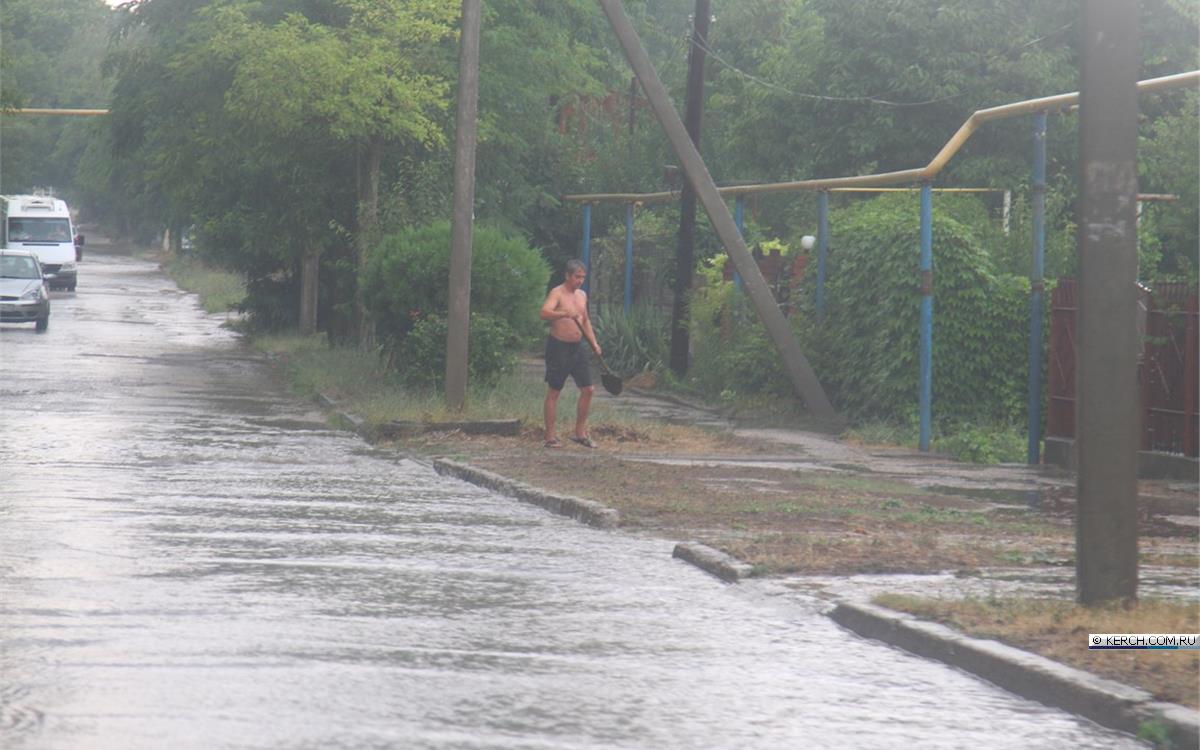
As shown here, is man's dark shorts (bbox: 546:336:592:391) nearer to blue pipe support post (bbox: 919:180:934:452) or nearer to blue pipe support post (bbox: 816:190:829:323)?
blue pipe support post (bbox: 919:180:934:452)

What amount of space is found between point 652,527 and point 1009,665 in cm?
502

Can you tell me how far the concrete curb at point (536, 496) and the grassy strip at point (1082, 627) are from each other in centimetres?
367

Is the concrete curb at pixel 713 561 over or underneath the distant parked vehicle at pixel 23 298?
underneath

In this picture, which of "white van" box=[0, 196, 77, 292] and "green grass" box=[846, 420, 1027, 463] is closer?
"green grass" box=[846, 420, 1027, 463]

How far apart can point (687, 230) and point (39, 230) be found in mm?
34043

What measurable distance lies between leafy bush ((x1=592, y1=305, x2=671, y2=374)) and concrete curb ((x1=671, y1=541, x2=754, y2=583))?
18.1 metres

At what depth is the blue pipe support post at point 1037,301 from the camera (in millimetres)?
17734

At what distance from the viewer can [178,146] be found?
32031 millimetres

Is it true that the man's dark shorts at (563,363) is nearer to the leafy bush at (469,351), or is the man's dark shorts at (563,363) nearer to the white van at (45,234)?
the leafy bush at (469,351)

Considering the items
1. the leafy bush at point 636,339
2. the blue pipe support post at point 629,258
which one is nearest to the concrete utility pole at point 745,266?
the leafy bush at point 636,339

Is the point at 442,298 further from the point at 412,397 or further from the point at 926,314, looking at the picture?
the point at 926,314

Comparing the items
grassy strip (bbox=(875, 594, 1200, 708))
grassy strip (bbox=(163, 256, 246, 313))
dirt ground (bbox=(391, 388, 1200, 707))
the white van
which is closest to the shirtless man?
dirt ground (bbox=(391, 388, 1200, 707))

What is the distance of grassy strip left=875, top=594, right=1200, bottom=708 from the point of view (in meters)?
6.99

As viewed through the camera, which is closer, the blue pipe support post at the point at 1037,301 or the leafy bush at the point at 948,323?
the blue pipe support post at the point at 1037,301
